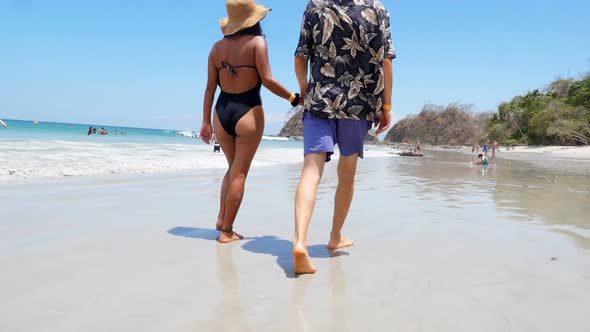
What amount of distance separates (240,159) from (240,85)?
0.53 metres

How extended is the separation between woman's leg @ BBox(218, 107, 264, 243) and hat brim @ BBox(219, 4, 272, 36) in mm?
578

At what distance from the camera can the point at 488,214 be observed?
4367 millimetres

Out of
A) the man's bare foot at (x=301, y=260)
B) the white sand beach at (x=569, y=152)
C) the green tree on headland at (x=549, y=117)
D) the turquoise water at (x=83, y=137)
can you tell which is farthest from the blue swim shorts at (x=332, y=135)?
the green tree on headland at (x=549, y=117)

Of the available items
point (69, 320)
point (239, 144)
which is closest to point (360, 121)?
point (239, 144)

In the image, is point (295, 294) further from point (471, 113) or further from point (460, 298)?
point (471, 113)

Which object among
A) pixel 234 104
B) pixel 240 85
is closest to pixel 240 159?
pixel 234 104

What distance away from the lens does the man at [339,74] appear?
A: 257 centimetres

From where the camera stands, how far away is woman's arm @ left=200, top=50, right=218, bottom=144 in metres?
3.26

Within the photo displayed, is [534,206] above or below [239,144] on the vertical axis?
below

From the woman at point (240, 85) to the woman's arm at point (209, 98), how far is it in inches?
2.3

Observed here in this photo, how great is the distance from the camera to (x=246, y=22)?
308 cm

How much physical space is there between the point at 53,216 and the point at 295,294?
2.70 meters

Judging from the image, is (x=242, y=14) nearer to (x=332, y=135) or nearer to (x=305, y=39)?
(x=305, y=39)

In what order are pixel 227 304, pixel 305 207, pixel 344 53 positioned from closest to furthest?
pixel 227 304 < pixel 305 207 < pixel 344 53
